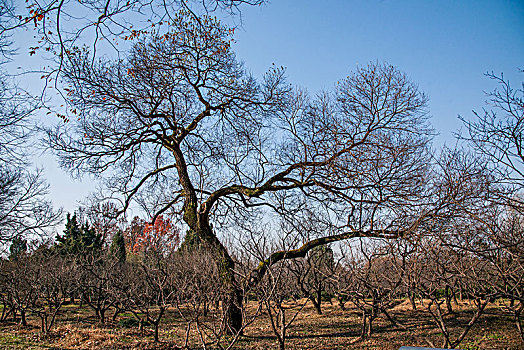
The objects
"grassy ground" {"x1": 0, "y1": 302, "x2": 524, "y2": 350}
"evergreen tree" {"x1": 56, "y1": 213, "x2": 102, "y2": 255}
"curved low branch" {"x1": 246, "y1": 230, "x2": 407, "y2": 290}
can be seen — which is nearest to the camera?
"curved low branch" {"x1": 246, "y1": 230, "x2": 407, "y2": 290}

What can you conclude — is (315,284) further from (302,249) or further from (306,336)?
(302,249)

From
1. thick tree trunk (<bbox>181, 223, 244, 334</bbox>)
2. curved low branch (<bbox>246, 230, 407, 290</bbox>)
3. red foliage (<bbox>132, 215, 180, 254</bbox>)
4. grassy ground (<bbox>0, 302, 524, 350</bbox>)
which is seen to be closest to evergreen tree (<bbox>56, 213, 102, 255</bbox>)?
red foliage (<bbox>132, 215, 180, 254</bbox>)

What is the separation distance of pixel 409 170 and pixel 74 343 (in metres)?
8.97

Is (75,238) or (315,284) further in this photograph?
(75,238)

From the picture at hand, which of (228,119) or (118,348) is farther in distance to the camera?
(228,119)

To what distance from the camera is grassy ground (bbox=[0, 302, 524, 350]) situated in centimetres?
823

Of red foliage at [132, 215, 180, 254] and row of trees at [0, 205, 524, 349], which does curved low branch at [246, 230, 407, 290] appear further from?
red foliage at [132, 215, 180, 254]

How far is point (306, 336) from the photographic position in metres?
9.33

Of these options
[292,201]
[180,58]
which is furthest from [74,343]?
[180,58]

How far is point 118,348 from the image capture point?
8.02 meters

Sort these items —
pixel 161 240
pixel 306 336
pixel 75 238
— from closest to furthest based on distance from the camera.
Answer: pixel 306 336 → pixel 161 240 → pixel 75 238

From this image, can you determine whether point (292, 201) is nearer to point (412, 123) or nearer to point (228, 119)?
point (228, 119)

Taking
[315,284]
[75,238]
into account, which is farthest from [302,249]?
[75,238]

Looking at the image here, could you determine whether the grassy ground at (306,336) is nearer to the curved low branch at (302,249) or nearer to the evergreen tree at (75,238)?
the curved low branch at (302,249)
